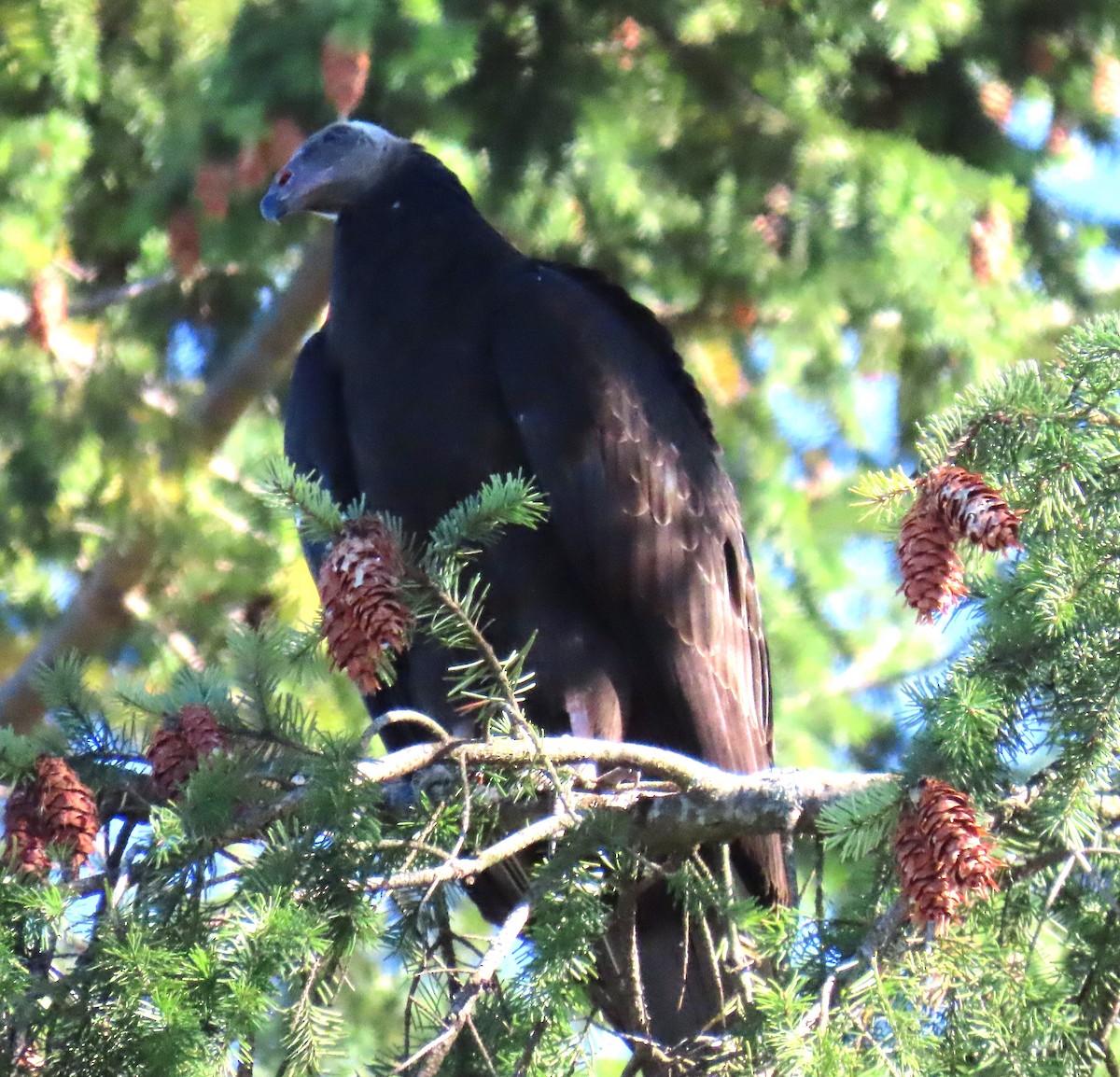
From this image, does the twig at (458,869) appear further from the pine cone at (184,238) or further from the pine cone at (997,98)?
the pine cone at (997,98)

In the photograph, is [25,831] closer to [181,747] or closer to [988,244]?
[181,747]

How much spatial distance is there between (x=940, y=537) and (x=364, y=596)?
2.05ft

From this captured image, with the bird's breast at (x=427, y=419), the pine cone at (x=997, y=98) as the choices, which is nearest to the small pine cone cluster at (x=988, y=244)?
the pine cone at (x=997, y=98)

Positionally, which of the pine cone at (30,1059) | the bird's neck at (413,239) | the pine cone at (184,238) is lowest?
the pine cone at (184,238)

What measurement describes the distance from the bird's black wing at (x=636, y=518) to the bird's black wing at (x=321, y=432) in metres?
0.38

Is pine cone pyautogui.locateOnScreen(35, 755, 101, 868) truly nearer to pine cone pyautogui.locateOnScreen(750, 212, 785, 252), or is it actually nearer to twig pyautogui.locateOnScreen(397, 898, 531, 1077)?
twig pyautogui.locateOnScreen(397, 898, 531, 1077)

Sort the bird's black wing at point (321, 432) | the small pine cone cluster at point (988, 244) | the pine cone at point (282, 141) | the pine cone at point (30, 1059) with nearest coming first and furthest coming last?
the pine cone at point (30, 1059) → the bird's black wing at point (321, 432) → the pine cone at point (282, 141) → the small pine cone cluster at point (988, 244)

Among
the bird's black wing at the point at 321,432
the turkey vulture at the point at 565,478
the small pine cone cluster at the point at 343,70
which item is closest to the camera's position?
the turkey vulture at the point at 565,478

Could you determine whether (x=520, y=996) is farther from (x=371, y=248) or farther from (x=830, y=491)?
(x=830, y=491)

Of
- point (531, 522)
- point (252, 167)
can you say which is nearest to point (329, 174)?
point (252, 167)

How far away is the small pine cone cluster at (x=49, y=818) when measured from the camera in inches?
60.4

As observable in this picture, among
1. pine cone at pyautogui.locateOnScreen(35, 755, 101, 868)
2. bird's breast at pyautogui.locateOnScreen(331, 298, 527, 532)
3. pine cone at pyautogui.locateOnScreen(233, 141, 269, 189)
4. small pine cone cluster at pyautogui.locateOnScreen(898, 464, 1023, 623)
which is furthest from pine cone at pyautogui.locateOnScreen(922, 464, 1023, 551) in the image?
pine cone at pyautogui.locateOnScreen(233, 141, 269, 189)

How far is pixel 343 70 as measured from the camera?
3.27 metres

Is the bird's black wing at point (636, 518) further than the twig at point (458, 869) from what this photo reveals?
Yes
